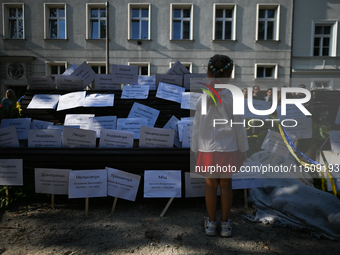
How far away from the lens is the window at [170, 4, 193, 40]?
13.7 meters

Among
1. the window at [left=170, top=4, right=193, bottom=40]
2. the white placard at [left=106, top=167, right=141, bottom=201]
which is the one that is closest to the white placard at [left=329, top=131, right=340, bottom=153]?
the white placard at [left=106, top=167, right=141, bottom=201]

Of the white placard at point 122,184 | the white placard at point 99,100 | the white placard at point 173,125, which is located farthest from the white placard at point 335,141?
the white placard at point 99,100

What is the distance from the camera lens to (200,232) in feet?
7.02

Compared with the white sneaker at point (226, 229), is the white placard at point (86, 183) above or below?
above

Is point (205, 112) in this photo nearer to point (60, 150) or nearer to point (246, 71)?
point (60, 150)

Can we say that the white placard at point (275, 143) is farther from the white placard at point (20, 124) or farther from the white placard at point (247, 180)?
the white placard at point (20, 124)

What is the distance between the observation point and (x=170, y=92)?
311 cm

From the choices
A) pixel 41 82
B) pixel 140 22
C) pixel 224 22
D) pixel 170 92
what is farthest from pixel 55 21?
pixel 170 92

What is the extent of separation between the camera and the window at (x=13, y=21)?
14.0m

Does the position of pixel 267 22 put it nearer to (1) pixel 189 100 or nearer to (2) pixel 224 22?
(2) pixel 224 22

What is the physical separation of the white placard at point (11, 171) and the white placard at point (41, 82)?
112cm

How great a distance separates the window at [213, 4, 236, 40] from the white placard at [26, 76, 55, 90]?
1201 cm

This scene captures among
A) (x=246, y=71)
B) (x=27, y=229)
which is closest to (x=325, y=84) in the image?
(x=246, y=71)

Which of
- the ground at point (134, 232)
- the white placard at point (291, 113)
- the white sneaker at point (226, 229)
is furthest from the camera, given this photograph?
the white placard at point (291, 113)
